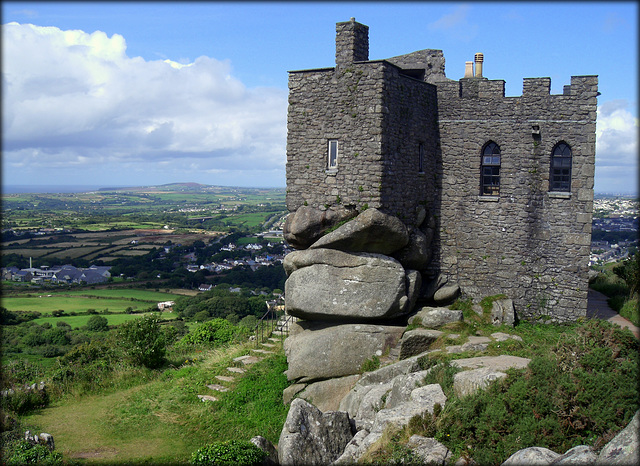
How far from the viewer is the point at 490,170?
1784cm

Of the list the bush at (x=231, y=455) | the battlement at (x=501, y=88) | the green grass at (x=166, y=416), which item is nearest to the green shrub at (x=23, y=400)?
the green grass at (x=166, y=416)

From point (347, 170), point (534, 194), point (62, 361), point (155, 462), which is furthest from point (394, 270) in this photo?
point (62, 361)

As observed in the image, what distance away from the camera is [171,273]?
2621 inches

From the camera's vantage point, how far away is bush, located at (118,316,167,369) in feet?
60.7

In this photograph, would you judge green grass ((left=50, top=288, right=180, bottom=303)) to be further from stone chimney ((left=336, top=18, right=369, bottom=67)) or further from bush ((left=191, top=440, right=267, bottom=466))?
bush ((left=191, top=440, right=267, bottom=466))

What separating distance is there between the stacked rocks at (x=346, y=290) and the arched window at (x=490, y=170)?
10.9ft

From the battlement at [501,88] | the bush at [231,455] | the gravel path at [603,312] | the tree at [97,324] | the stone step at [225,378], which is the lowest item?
the tree at [97,324]

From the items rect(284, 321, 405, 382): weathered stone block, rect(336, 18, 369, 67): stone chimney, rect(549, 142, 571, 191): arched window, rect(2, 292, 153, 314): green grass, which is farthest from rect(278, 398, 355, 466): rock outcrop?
rect(2, 292, 153, 314): green grass

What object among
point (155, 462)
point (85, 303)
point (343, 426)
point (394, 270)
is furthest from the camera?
point (85, 303)

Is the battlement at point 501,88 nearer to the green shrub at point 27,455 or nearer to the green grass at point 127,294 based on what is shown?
the green shrub at point 27,455

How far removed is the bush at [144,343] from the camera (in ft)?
60.7

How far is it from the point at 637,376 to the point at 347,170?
9796mm

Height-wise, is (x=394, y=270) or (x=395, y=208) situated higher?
A: (x=395, y=208)

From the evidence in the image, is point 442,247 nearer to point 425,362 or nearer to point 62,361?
point 425,362
